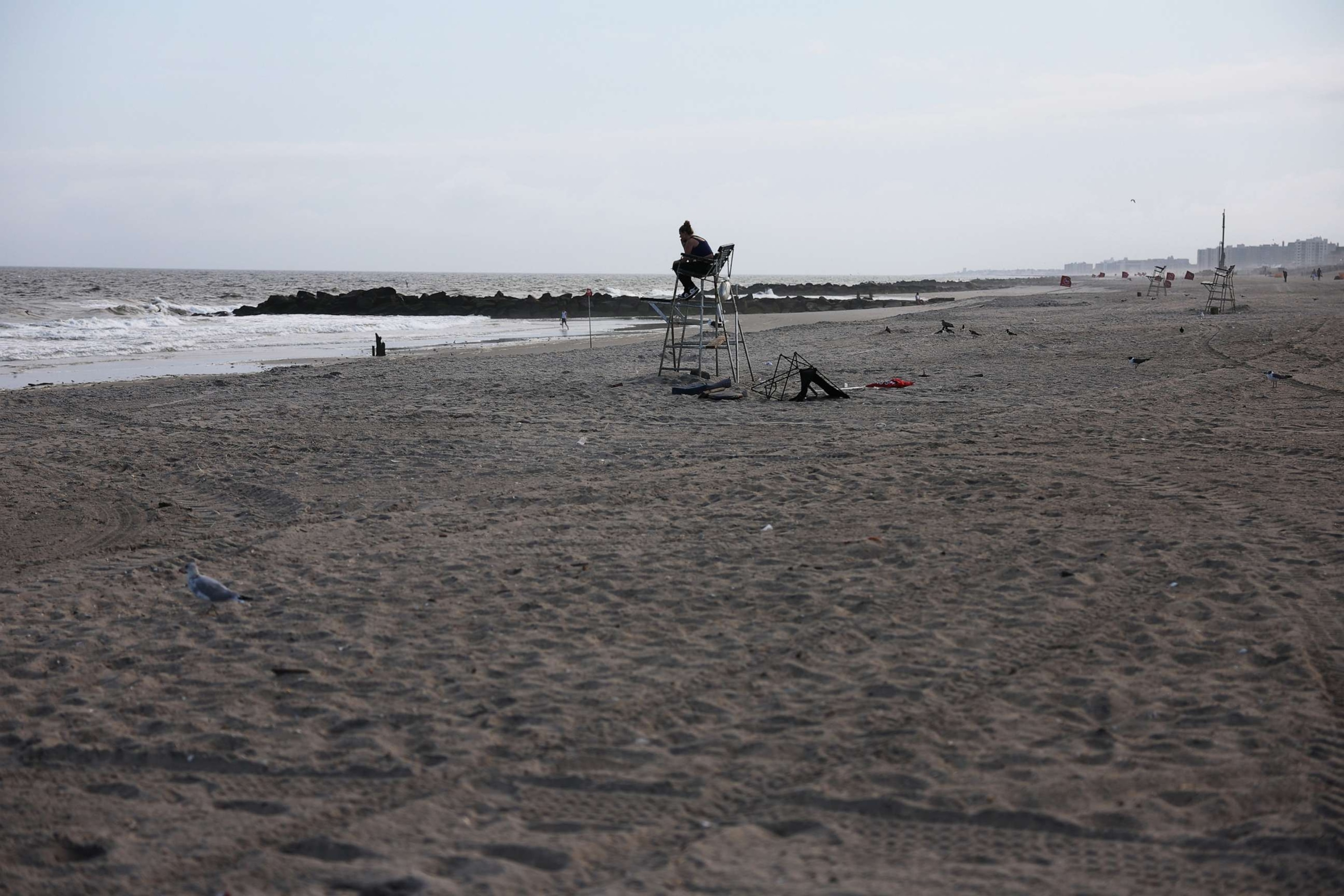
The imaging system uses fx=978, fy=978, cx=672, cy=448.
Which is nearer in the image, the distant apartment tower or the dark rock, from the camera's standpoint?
the dark rock

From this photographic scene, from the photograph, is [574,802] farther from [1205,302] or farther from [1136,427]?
[1205,302]

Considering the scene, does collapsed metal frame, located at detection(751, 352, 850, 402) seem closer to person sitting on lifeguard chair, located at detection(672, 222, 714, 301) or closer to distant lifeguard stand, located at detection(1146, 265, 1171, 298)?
person sitting on lifeguard chair, located at detection(672, 222, 714, 301)

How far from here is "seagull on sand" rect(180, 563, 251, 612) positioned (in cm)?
451

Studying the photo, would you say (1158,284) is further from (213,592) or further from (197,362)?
(213,592)

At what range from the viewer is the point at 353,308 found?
138 feet

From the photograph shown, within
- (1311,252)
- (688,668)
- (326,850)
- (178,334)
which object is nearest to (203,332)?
(178,334)

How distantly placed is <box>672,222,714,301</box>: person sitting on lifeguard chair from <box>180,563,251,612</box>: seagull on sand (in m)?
7.85

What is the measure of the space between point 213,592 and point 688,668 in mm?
2411

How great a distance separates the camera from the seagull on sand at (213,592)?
4.51 m

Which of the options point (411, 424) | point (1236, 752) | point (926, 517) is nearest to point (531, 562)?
point (926, 517)

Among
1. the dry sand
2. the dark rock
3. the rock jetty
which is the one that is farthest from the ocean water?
the dark rock

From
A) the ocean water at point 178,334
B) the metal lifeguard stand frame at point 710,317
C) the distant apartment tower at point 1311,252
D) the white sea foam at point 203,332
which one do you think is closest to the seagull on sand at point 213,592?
the metal lifeguard stand frame at point 710,317

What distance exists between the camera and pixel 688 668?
363cm

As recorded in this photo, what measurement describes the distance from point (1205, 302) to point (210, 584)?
33.3m
